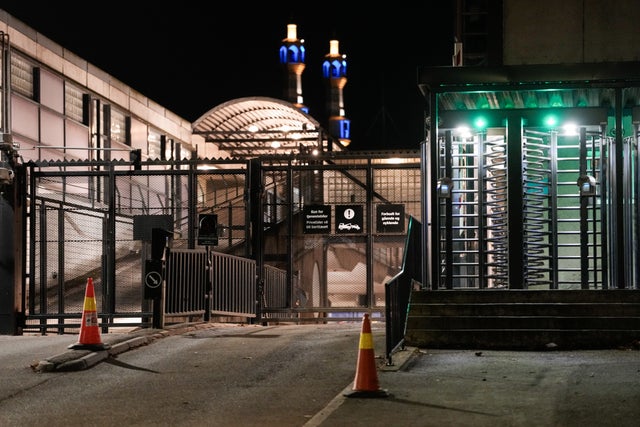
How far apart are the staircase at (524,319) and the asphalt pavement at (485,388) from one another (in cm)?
29

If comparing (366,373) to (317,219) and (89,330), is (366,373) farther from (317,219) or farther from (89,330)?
(317,219)

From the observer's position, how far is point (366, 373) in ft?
33.9

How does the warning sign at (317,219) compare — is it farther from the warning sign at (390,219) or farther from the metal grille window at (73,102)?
the metal grille window at (73,102)

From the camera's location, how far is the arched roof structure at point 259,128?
4219 cm

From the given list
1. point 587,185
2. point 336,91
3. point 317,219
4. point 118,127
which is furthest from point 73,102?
point 336,91

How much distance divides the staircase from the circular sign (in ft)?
13.3

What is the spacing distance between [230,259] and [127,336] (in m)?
4.29

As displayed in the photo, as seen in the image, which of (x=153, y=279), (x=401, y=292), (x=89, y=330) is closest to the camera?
(x=89, y=330)

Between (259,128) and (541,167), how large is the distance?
1116 inches

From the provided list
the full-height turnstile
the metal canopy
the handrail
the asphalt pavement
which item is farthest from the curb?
the metal canopy

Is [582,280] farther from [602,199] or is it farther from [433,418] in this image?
[433,418]

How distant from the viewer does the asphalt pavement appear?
9.19 meters

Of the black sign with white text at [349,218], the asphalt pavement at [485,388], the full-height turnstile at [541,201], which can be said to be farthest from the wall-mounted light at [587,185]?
the black sign with white text at [349,218]

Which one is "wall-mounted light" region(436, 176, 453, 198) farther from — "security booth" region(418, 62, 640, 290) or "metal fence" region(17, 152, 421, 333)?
"metal fence" region(17, 152, 421, 333)
